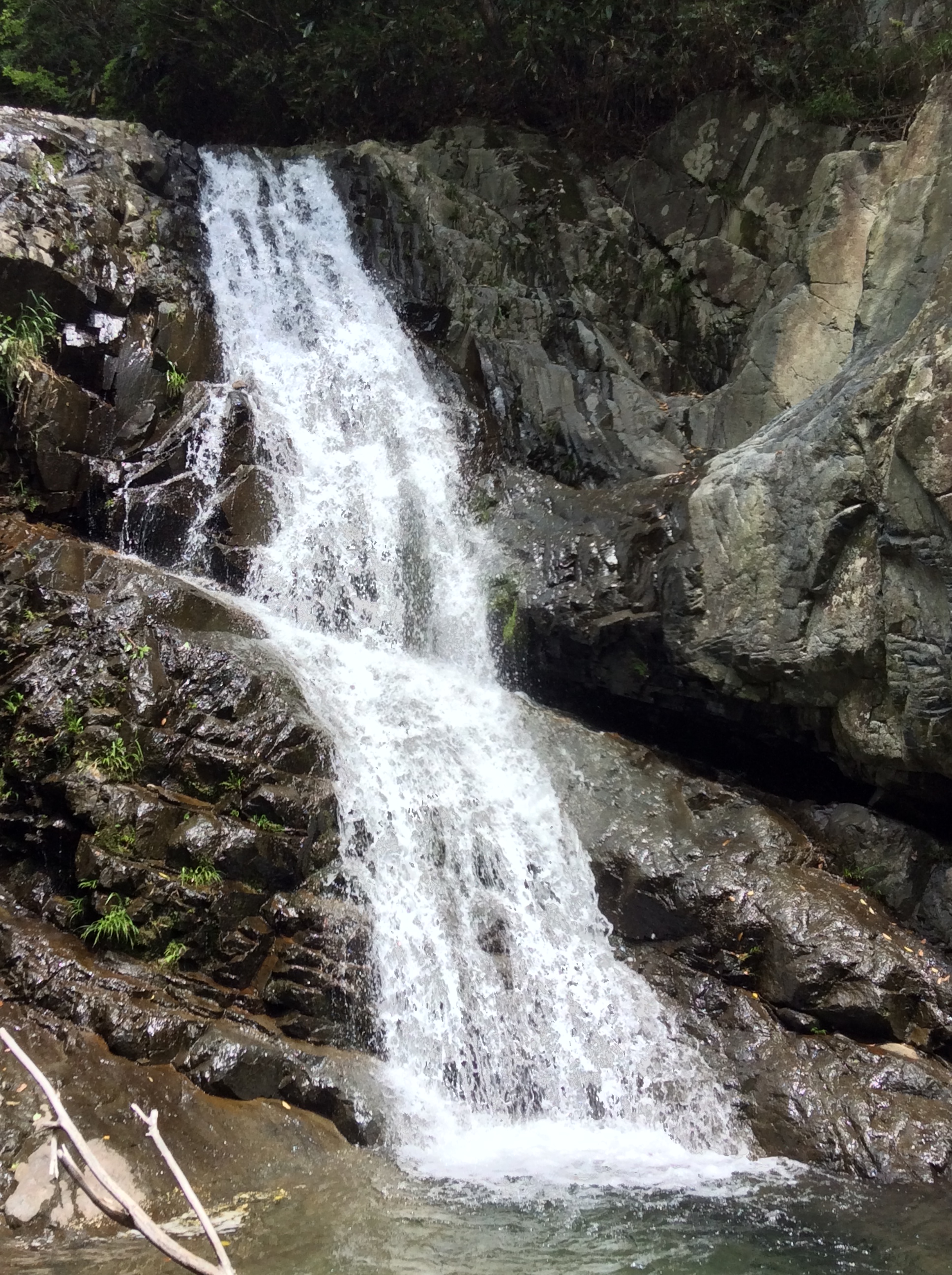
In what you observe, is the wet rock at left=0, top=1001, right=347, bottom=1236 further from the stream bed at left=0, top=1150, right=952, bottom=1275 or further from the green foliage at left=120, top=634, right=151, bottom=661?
the green foliage at left=120, top=634, right=151, bottom=661

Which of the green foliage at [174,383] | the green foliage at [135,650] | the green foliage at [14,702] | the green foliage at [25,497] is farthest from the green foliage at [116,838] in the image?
the green foliage at [174,383]

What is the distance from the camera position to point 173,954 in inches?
253

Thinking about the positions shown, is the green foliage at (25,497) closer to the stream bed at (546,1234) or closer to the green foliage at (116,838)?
the green foliage at (116,838)

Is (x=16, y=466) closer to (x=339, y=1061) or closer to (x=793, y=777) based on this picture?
(x=339, y=1061)

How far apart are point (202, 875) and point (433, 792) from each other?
85.9 inches

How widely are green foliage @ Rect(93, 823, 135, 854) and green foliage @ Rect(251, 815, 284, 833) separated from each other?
894 mm

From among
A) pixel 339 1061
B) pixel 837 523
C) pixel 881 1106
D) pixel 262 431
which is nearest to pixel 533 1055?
pixel 339 1061

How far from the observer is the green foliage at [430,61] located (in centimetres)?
1227

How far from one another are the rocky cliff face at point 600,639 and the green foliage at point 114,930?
0.10 feet

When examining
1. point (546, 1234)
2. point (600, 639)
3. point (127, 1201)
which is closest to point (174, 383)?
point (600, 639)

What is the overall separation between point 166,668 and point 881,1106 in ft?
21.0

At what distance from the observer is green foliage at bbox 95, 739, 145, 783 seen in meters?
7.15

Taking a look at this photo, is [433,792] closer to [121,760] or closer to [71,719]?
[121,760]

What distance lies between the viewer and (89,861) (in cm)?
661
